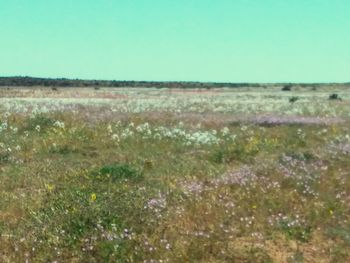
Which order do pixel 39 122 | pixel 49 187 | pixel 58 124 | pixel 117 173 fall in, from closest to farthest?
pixel 49 187 < pixel 117 173 < pixel 58 124 < pixel 39 122

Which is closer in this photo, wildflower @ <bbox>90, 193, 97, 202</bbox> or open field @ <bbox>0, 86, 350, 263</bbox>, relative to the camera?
open field @ <bbox>0, 86, 350, 263</bbox>

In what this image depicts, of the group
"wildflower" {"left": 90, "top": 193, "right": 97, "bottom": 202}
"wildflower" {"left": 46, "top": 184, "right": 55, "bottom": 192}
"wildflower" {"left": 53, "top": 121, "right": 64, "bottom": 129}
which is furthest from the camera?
"wildflower" {"left": 53, "top": 121, "right": 64, "bottom": 129}

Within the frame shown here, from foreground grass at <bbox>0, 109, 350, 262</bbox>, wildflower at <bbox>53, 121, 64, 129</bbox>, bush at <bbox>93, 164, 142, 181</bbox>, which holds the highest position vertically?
wildflower at <bbox>53, 121, 64, 129</bbox>

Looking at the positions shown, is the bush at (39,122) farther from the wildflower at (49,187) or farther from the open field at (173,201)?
the wildflower at (49,187)

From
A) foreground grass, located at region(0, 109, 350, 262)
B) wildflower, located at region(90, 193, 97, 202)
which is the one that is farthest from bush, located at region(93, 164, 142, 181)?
wildflower, located at region(90, 193, 97, 202)

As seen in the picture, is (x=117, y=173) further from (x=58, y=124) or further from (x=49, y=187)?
(x=58, y=124)

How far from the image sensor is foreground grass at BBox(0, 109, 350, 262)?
9953 millimetres

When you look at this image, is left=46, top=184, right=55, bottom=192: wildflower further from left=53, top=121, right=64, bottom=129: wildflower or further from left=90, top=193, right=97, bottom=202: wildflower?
left=53, top=121, right=64, bottom=129: wildflower

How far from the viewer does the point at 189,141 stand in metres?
20.0

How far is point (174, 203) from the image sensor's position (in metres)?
11.9

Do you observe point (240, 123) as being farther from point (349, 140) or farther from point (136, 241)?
point (136, 241)

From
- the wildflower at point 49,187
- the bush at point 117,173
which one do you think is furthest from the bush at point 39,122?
the wildflower at point 49,187

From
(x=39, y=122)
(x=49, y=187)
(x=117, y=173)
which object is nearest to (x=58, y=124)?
(x=39, y=122)

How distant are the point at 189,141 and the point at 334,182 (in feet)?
22.0
